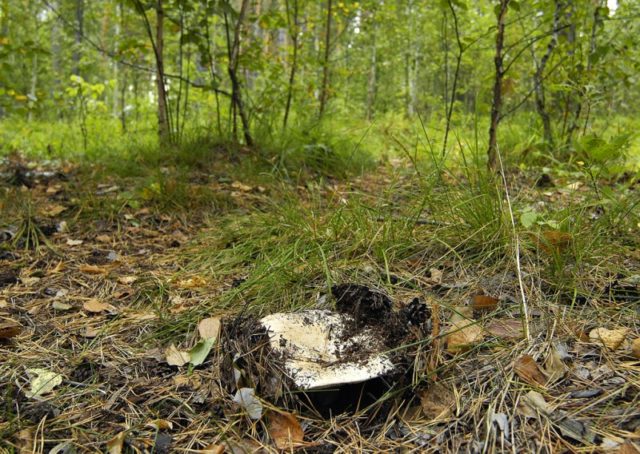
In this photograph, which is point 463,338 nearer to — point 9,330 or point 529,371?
point 529,371

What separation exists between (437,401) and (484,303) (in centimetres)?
48

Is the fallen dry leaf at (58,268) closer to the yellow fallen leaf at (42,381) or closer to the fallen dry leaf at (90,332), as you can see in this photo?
the fallen dry leaf at (90,332)

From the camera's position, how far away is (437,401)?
4.33 ft

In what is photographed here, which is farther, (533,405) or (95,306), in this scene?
(95,306)

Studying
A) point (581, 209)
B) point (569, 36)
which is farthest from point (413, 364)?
point (569, 36)

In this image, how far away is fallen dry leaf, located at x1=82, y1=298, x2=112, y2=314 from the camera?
1.99 metres

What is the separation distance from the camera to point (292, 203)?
2.49 meters

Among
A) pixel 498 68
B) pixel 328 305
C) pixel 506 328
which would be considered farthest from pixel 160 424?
pixel 498 68

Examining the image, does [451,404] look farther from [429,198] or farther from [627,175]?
[627,175]

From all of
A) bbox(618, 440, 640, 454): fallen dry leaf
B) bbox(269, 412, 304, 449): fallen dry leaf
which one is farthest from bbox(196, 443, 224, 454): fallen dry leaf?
bbox(618, 440, 640, 454): fallen dry leaf

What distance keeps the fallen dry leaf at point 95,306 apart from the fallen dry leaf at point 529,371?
1.66m

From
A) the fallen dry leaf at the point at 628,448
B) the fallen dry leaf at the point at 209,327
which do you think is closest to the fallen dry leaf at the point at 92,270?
the fallen dry leaf at the point at 209,327

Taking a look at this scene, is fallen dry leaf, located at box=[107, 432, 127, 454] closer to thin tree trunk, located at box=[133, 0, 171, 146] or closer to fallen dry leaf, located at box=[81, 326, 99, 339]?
fallen dry leaf, located at box=[81, 326, 99, 339]

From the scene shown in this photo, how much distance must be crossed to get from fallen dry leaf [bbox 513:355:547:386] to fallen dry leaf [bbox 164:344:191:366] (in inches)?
42.2
